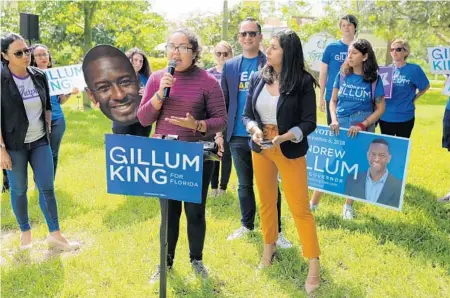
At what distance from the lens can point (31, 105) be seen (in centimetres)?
390

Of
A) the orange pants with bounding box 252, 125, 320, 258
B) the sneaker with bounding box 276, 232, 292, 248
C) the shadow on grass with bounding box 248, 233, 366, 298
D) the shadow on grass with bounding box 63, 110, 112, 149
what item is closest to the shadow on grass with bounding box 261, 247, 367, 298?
the shadow on grass with bounding box 248, 233, 366, 298

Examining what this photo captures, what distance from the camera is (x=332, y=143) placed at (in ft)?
15.4

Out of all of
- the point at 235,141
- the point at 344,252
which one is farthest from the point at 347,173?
the point at 235,141

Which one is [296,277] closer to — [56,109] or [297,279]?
[297,279]

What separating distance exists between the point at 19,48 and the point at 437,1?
19518mm

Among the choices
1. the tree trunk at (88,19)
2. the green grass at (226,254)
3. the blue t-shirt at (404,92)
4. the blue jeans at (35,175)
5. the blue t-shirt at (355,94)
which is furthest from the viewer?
the tree trunk at (88,19)

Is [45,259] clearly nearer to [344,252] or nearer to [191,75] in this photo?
[191,75]

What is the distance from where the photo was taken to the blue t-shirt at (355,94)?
4.44 meters

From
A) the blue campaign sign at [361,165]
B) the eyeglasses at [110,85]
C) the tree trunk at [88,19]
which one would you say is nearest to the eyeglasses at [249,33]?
the eyeglasses at [110,85]

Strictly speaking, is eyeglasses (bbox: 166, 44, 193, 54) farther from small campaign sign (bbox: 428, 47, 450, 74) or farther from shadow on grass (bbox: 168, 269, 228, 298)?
small campaign sign (bbox: 428, 47, 450, 74)

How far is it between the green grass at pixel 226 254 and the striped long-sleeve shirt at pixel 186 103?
1.20 m

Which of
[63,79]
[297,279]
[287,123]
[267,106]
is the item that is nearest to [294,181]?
[287,123]

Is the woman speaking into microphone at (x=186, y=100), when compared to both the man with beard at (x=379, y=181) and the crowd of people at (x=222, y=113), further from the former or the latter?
the man with beard at (x=379, y=181)

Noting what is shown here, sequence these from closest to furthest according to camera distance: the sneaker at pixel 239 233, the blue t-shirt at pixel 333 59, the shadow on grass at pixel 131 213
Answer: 1. the sneaker at pixel 239 233
2. the shadow on grass at pixel 131 213
3. the blue t-shirt at pixel 333 59
